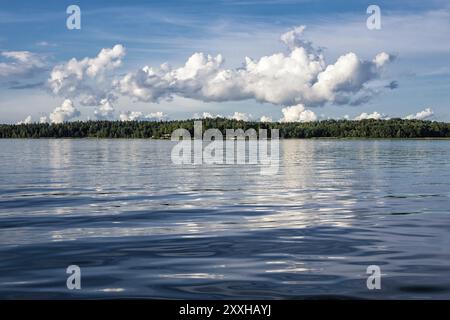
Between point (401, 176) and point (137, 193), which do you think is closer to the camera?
point (137, 193)

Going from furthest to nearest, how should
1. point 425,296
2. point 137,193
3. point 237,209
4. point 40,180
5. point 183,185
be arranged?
point 40,180
point 183,185
point 137,193
point 237,209
point 425,296

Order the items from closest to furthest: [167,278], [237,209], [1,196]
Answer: [167,278], [237,209], [1,196]

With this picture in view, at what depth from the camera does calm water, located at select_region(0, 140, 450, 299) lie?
47.0 feet

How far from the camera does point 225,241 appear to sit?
20.4 metres

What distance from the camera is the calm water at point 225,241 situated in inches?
564

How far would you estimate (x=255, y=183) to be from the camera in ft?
145

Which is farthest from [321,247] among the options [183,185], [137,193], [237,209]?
[183,185]

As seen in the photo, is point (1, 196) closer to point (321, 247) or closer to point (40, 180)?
point (40, 180)

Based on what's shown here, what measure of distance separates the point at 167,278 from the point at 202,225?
912 cm

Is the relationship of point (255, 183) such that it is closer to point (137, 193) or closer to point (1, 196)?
point (137, 193)

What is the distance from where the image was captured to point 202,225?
24.2 metres

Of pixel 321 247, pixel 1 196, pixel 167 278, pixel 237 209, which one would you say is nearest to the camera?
pixel 167 278
